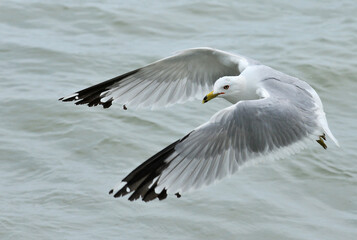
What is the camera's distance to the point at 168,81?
583cm

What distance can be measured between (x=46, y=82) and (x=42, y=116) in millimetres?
795

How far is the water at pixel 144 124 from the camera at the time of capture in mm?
5031

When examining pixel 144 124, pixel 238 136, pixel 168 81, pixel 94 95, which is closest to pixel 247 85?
pixel 238 136

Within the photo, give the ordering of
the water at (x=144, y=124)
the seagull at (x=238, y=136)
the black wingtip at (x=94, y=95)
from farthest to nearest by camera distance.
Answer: the black wingtip at (x=94, y=95) < the water at (x=144, y=124) < the seagull at (x=238, y=136)

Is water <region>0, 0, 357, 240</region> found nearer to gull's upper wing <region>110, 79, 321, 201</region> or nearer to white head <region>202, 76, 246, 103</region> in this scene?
gull's upper wing <region>110, 79, 321, 201</region>

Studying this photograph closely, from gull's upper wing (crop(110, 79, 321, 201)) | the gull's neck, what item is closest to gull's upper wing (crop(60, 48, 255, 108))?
the gull's neck

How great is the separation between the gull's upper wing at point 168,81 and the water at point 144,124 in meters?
0.57

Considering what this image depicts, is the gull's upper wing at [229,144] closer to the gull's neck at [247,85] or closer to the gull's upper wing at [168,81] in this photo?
the gull's neck at [247,85]

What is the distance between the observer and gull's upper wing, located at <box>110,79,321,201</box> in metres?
4.30

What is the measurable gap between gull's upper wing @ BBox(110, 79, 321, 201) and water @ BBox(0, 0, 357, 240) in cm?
67

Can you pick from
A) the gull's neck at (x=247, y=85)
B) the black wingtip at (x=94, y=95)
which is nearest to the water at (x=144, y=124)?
the black wingtip at (x=94, y=95)

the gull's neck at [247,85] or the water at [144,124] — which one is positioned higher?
the gull's neck at [247,85]

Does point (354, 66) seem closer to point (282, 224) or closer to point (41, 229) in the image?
point (282, 224)

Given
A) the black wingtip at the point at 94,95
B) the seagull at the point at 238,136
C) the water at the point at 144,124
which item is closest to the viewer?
the seagull at the point at 238,136
